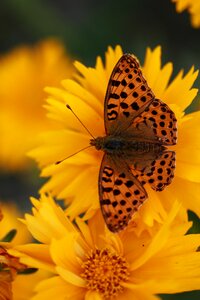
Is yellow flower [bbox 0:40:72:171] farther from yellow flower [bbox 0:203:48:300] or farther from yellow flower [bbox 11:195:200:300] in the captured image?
yellow flower [bbox 11:195:200:300]

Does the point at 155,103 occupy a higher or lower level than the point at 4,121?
lower

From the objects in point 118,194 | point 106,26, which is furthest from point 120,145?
point 106,26

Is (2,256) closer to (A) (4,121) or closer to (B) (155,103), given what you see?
(B) (155,103)

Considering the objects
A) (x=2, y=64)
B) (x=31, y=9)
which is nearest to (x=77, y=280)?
(x=2, y=64)

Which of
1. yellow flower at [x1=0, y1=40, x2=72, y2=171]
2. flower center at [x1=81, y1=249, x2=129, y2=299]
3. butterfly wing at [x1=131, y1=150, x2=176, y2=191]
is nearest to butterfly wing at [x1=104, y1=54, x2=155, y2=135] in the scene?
butterfly wing at [x1=131, y1=150, x2=176, y2=191]

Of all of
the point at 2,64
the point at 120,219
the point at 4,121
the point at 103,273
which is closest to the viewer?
the point at 120,219

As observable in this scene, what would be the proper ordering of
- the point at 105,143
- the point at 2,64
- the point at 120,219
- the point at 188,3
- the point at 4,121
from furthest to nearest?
the point at 2,64
the point at 4,121
the point at 188,3
the point at 105,143
the point at 120,219
